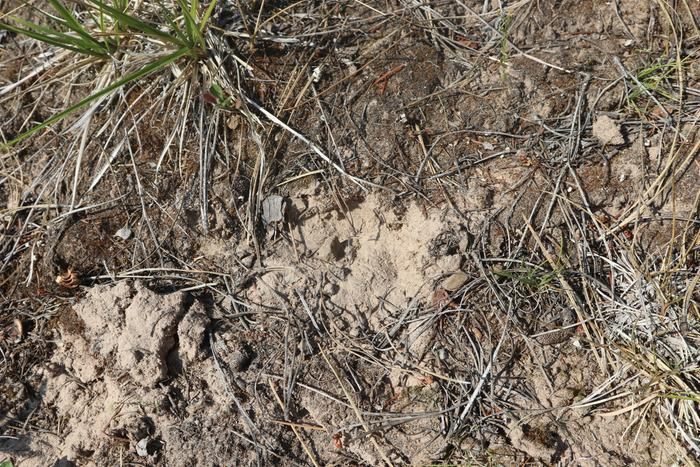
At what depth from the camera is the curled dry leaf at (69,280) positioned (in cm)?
240

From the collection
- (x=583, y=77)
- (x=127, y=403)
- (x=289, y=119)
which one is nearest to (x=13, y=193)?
(x=127, y=403)

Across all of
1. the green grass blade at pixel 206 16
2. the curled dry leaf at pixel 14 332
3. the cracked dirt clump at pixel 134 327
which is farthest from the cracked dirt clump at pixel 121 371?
the green grass blade at pixel 206 16

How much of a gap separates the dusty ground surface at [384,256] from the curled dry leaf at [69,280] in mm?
19

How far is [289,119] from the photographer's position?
248cm

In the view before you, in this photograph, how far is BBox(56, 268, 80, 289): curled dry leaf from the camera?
2.40 meters

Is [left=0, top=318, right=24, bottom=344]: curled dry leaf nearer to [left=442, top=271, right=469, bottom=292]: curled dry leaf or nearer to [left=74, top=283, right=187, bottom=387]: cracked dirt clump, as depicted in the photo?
[left=74, top=283, right=187, bottom=387]: cracked dirt clump

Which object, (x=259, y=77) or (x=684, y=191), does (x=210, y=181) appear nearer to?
(x=259, y=77)

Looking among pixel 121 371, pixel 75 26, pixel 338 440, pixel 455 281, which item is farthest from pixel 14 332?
pixel 455 281

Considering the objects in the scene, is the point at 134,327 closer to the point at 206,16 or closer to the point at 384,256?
the point at 384,256

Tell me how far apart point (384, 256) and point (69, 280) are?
1.34 metres

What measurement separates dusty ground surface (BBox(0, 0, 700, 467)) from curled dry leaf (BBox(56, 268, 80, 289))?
0.02 meters

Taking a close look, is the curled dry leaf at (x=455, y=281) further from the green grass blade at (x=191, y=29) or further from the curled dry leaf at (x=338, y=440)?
the green grass blade at (x=191, y=29)

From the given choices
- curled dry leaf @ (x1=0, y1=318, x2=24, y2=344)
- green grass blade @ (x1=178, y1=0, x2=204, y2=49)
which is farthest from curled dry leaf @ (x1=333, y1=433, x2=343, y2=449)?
green grass blade @ (x1=178, y1=0, x2=204, y2=49)

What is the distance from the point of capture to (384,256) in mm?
2395
